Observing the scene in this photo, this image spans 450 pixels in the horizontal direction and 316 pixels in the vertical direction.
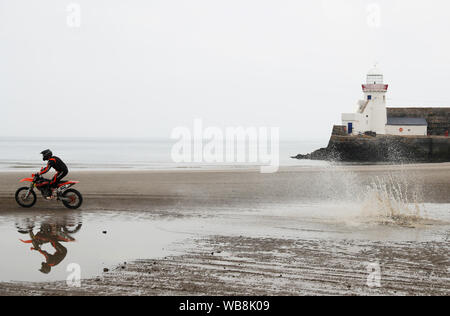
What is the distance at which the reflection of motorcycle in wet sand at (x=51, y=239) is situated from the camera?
8.23 metres

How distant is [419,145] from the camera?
231 ft

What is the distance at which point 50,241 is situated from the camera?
10.0 metres

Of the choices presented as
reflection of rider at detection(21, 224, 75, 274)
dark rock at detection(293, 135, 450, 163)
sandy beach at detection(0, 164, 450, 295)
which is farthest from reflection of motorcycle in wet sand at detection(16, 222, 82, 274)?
dark rock at detection(293, 135, 450, 163)

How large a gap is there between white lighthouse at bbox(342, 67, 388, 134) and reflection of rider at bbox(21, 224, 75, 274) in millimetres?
75000

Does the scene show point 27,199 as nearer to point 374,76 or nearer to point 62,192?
point 62,192

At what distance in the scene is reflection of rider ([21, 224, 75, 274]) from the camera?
26.7 ft

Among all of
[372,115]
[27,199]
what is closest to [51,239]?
[27,199]

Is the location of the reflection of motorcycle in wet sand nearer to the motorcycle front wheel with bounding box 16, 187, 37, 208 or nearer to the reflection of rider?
the reflection of rider

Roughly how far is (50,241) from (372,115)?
77699 mm

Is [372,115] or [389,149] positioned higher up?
[372,115]

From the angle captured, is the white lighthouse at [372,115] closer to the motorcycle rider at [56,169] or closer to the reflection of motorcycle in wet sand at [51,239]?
the motorcycle rider at [56,169]
